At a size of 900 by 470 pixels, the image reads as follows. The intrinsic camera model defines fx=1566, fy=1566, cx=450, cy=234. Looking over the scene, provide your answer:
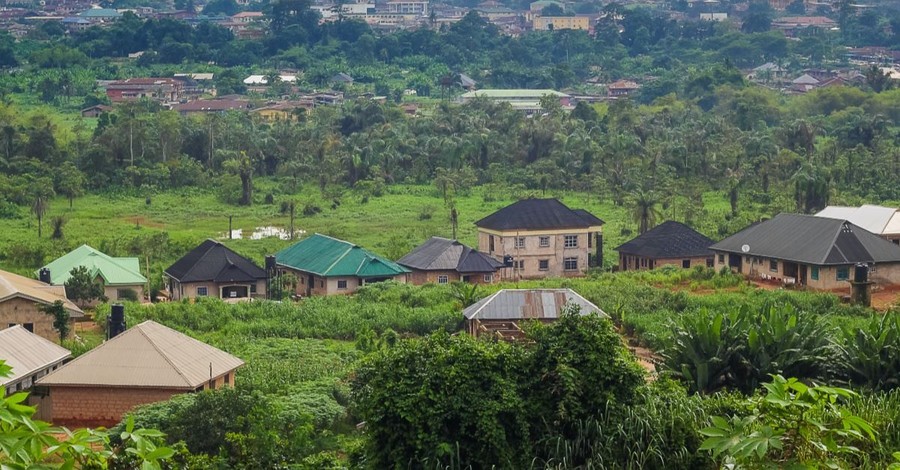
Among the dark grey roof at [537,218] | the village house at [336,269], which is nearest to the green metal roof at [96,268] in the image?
the village house at [336,269]

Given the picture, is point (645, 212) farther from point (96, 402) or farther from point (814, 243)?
point (96, 402)

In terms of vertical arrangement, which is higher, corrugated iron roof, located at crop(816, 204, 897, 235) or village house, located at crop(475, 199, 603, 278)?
corrugated iron roof, located at crop(816, 204, 897, 235)

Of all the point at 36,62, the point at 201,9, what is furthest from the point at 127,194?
the point at 201,9

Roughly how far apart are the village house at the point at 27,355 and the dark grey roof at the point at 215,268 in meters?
11.6

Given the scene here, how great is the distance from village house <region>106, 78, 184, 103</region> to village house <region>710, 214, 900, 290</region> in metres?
58.3

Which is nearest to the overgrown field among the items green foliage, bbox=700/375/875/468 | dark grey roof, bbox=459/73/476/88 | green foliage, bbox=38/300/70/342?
green foliage, bbox=38/300/70/342

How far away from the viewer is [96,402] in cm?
2652

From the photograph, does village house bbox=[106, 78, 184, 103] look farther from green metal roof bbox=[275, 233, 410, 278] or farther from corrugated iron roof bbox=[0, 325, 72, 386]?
corrugated iron roof bbox=[0, 325, 72, 386]

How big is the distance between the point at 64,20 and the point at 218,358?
4820 inches

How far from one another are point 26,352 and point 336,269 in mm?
14617

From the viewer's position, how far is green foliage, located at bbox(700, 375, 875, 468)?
10.5 metres

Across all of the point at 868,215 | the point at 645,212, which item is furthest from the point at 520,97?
the point at 868,215

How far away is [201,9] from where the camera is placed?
→ 178 meters

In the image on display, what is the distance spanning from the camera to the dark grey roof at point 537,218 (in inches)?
1831
